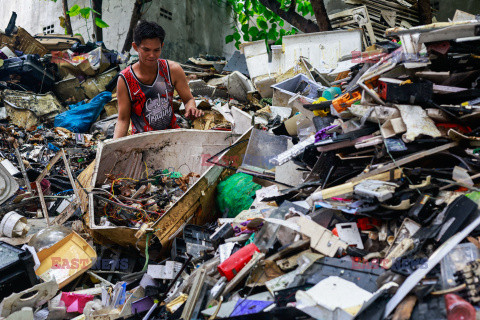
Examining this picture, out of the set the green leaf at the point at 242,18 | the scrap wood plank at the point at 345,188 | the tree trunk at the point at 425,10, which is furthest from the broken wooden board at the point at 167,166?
the green leaf at the point at 242,18

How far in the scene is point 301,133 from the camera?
415cm

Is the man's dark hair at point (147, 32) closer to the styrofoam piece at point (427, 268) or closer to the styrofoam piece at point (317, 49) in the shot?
the styrofoam piece at point (317, 49)

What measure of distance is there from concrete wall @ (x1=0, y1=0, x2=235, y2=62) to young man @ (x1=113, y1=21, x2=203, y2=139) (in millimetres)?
6674

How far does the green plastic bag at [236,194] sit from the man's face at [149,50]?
1.49 meters

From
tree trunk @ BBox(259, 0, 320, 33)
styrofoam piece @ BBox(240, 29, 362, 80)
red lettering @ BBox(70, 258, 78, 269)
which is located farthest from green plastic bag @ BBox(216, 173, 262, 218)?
tree trunk @ BBox(259, 0, 320, 33)

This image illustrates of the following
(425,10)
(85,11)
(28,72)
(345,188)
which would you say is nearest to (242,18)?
(85,11)

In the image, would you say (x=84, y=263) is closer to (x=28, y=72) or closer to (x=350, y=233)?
(x=350, y=233)

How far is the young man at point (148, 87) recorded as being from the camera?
4199 millimetres

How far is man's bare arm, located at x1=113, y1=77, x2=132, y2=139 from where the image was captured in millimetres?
4400

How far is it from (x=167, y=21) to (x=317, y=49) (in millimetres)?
5943

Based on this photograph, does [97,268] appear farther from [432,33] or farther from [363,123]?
[432,33]

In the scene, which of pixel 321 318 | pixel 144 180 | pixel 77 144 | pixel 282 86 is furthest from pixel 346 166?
pixel 77 144

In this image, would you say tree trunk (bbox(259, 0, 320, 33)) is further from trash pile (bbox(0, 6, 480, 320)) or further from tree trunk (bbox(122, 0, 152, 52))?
tree trunk (bbox(122, 0, 152, 52))

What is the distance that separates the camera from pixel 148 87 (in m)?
4.50
